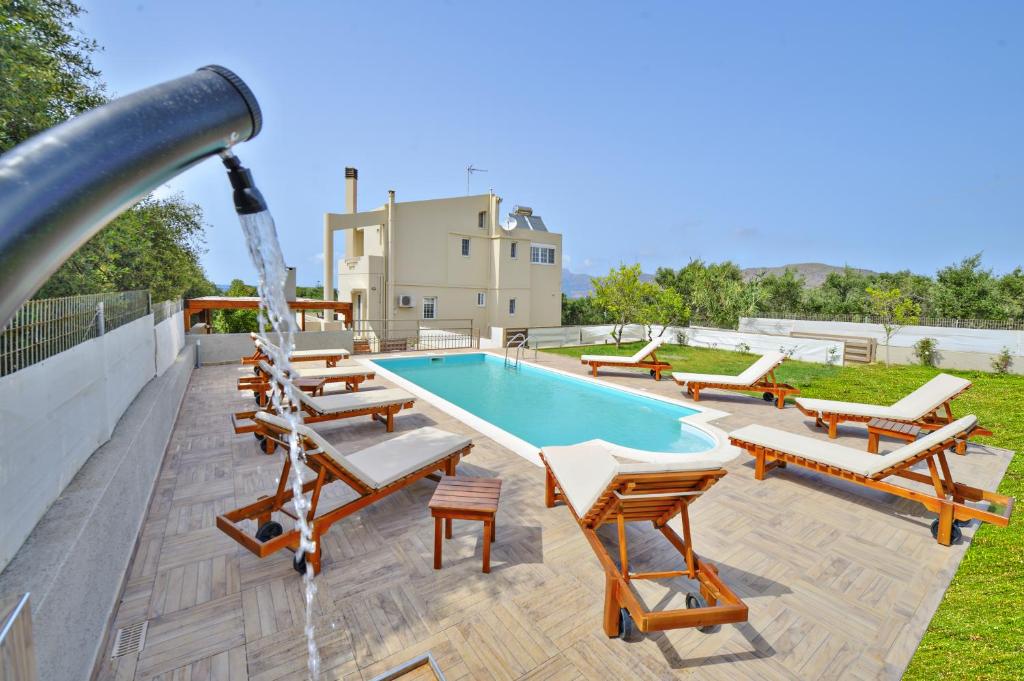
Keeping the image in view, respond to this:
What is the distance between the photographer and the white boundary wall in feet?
62.8

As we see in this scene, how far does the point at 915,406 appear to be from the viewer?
7305 mm

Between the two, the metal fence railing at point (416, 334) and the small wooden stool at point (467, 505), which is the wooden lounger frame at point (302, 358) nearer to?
the metal fence railing at point (416, 334)

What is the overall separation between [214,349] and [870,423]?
53.7 feet

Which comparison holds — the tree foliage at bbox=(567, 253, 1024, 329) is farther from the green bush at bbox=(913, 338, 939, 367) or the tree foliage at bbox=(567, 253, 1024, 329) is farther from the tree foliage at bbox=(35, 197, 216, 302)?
the tree foliage at bbox=(35, 197, 216, 302)

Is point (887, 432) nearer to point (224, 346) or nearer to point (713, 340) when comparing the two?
point (224, 346)

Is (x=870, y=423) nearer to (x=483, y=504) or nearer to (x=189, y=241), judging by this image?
(x=483, y=504)

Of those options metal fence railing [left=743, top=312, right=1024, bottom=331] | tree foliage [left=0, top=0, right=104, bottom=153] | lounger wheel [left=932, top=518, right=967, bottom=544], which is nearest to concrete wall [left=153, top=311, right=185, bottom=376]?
tree foliage [left=0, top=0, right=104, bottom=153]

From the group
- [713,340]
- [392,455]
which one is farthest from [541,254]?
[392,455]

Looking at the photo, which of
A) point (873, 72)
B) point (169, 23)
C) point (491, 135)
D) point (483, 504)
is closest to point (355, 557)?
point (483, 504)

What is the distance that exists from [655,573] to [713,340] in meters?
22.1

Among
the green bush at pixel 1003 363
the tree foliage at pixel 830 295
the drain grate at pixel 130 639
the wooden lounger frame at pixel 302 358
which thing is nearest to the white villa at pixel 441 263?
the tree foliage at pixel 830 295

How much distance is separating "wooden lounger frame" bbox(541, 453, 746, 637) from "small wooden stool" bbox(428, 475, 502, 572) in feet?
2.72

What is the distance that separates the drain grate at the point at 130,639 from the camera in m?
3.02

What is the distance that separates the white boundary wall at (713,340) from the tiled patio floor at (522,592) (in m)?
14.2
